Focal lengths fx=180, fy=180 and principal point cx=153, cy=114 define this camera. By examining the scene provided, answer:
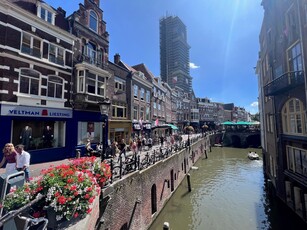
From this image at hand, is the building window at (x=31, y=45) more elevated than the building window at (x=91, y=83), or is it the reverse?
the building window at (x=31, y=45)

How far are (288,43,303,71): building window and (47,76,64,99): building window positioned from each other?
17.2m

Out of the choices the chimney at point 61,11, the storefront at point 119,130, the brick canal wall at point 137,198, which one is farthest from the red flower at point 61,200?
the chimney at point 61,11

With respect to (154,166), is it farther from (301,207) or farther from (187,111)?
(187,111)

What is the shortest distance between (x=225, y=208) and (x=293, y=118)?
8.08 meters

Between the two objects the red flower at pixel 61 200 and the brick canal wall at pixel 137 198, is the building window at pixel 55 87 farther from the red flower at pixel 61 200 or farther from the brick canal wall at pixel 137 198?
the red flower at pixel 61 200

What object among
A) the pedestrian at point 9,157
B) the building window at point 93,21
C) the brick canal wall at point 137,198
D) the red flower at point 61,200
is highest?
the building window at point 93,21

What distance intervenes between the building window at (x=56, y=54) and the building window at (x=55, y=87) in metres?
1.37

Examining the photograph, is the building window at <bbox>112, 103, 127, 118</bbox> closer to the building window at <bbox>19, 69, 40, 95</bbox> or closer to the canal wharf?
the building window at <bbox>19, 69, 40, 95</bbox>

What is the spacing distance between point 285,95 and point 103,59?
16887 mm

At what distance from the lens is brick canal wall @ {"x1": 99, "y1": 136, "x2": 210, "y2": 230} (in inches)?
292

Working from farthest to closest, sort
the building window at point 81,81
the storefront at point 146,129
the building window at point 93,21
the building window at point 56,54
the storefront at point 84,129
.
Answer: the storefront at point 146,129
the building window at point 93,21
the building window at point 81,81
the storefront at point 84,129
the building window at point 56,54

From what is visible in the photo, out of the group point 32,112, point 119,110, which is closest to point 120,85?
point 119,110

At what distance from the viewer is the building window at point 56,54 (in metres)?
14.5

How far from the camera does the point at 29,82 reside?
42.5ft
